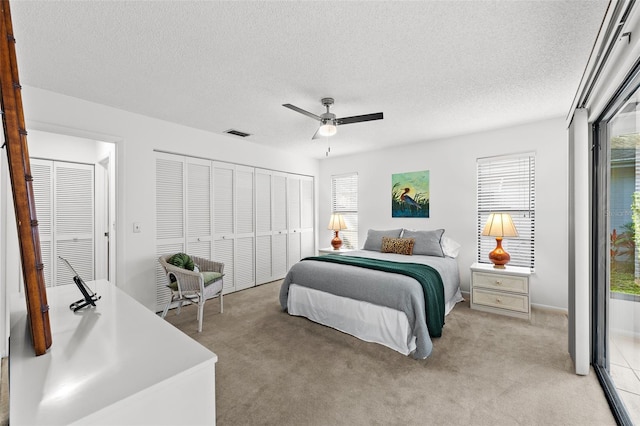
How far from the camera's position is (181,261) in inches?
139

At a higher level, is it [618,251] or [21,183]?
[21,183]

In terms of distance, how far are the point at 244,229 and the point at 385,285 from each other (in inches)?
109

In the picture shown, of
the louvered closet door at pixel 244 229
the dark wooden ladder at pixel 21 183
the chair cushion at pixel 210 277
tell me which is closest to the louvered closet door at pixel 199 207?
the louvered closet door at pixel 244 229

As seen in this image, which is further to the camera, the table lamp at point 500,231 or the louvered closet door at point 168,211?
the louvered closet door at point 168,211

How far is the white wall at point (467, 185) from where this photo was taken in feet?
12.3

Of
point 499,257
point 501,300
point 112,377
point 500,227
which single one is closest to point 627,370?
point 501,300

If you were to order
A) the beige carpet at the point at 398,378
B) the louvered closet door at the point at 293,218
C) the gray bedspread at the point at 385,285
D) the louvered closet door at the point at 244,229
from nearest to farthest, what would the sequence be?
the beige carpet at the point at 398,378 → the gray bedspread at the point at 385,285 → the louvered closet door at the point at 244,229 → the louvered closet door at the point at 293,218

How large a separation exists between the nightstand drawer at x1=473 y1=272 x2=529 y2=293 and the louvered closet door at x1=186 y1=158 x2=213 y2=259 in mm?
3740

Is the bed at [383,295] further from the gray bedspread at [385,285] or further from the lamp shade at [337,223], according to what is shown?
the lamp shade at [337,223]

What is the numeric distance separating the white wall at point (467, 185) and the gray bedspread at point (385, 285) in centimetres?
90

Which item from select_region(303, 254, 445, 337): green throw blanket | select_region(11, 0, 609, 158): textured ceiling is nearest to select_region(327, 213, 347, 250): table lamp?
select_region(303, 254, 445, 337): green throw blanket

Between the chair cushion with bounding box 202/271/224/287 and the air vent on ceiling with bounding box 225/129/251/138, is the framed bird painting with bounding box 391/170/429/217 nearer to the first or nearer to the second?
the air vent on ceiling with bounding box 225/129/251/138

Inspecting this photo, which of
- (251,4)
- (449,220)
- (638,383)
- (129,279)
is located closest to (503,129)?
(449,220)

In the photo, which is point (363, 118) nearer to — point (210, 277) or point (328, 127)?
point (328, 127)
